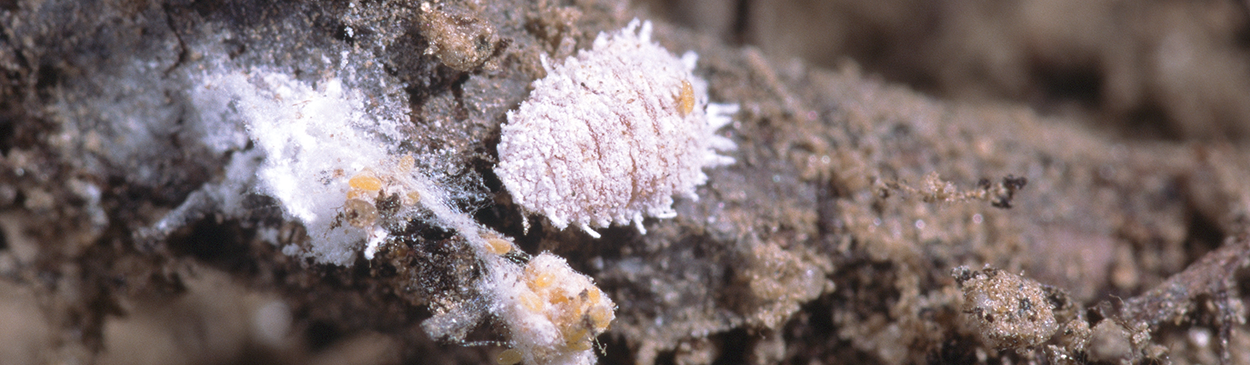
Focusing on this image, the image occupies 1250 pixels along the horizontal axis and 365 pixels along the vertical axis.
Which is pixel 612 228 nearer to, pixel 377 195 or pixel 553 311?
pixel 553 311

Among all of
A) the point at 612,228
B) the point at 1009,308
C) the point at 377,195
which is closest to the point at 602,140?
the point at 612,228

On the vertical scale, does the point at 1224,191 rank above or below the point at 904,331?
above

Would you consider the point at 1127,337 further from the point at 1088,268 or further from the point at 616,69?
the point at 616,69

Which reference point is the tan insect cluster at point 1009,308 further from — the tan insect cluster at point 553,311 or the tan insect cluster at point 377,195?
the tan insect cluster at point 377,195

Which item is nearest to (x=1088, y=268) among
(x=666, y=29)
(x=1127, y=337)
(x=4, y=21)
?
(x=1127, y=337)

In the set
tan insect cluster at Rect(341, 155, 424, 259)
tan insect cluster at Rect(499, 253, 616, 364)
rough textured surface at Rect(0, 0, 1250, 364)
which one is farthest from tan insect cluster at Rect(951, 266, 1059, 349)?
tan insect cluster at Rect(341, 155, 424, 259)

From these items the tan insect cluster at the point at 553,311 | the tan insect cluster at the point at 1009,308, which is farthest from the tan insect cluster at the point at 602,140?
the tan insect cluster at the point at 1009,308
